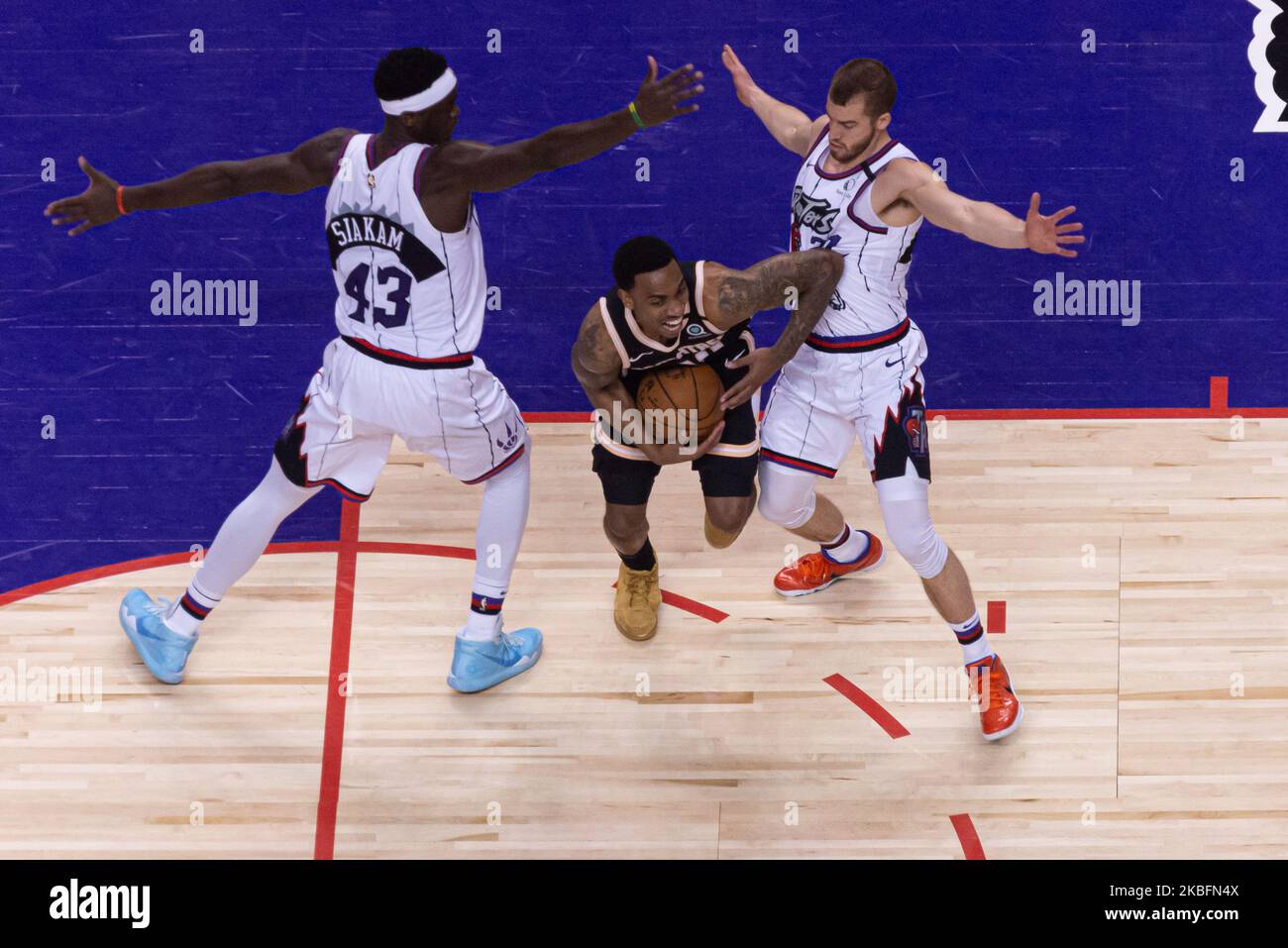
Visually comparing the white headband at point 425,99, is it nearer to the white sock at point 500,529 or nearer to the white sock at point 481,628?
the white sock at point 500,529

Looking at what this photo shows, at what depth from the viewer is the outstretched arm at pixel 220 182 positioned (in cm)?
672

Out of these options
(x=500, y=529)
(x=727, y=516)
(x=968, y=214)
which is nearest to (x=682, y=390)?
(x=727, y=516)

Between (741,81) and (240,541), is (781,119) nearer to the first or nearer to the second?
(741,81)

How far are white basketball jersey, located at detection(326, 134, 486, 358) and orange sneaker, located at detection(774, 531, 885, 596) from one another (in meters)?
1.83

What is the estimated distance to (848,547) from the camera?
25.2 ft

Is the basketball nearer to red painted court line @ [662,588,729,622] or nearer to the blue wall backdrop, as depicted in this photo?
red painted court line @ [662,588,729,622]

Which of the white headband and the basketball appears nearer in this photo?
the white headband

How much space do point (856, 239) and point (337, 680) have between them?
2.88 meters

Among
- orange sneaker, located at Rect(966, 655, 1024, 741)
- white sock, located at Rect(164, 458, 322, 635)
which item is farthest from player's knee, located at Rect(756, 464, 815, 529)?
white sock, located at Rect(164, 458, 322, 635)

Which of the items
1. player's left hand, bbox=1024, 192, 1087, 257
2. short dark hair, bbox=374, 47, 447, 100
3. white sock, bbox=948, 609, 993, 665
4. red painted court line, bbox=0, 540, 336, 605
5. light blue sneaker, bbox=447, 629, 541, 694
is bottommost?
light blue sneaker, bbox=447, 629, 541, 694

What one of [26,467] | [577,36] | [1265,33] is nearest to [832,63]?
[577,36]

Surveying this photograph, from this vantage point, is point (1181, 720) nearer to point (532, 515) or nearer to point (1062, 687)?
point (1062, 687)

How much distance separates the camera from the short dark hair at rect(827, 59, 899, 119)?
658 cm

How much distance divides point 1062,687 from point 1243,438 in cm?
174
